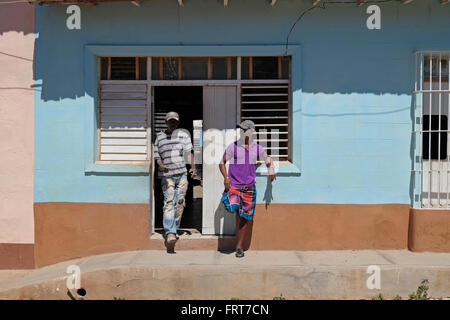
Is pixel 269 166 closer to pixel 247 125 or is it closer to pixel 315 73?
pixel 247 125

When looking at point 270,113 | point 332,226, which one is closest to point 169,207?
point 270,113

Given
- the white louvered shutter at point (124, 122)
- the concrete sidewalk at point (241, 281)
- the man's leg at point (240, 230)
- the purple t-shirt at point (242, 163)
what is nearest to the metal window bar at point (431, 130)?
the concrete sidewalk at point (241, 281)

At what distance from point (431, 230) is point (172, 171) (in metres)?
3.42

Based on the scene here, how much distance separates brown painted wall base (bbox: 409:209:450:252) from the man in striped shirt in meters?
3.05

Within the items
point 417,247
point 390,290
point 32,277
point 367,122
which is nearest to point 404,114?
point 367,122

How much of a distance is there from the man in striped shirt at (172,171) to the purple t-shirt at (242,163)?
647 mm

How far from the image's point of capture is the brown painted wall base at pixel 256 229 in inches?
230

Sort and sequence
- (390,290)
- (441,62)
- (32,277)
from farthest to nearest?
(441,62), (32,277), (390,290)

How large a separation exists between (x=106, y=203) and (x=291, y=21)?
3.42m

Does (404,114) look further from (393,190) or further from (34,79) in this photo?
(34,79)

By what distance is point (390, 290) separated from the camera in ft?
16.8

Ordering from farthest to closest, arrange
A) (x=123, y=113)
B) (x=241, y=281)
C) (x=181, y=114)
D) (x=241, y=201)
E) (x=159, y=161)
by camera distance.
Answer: (x=181, y=114) < (x=123, y=113) < (x=159, y=161) < (x=241, y=201) < (x=241, y=281)

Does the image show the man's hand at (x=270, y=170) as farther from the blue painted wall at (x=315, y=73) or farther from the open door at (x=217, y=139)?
the open door at (x=217, y=139)

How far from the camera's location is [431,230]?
5.71m
